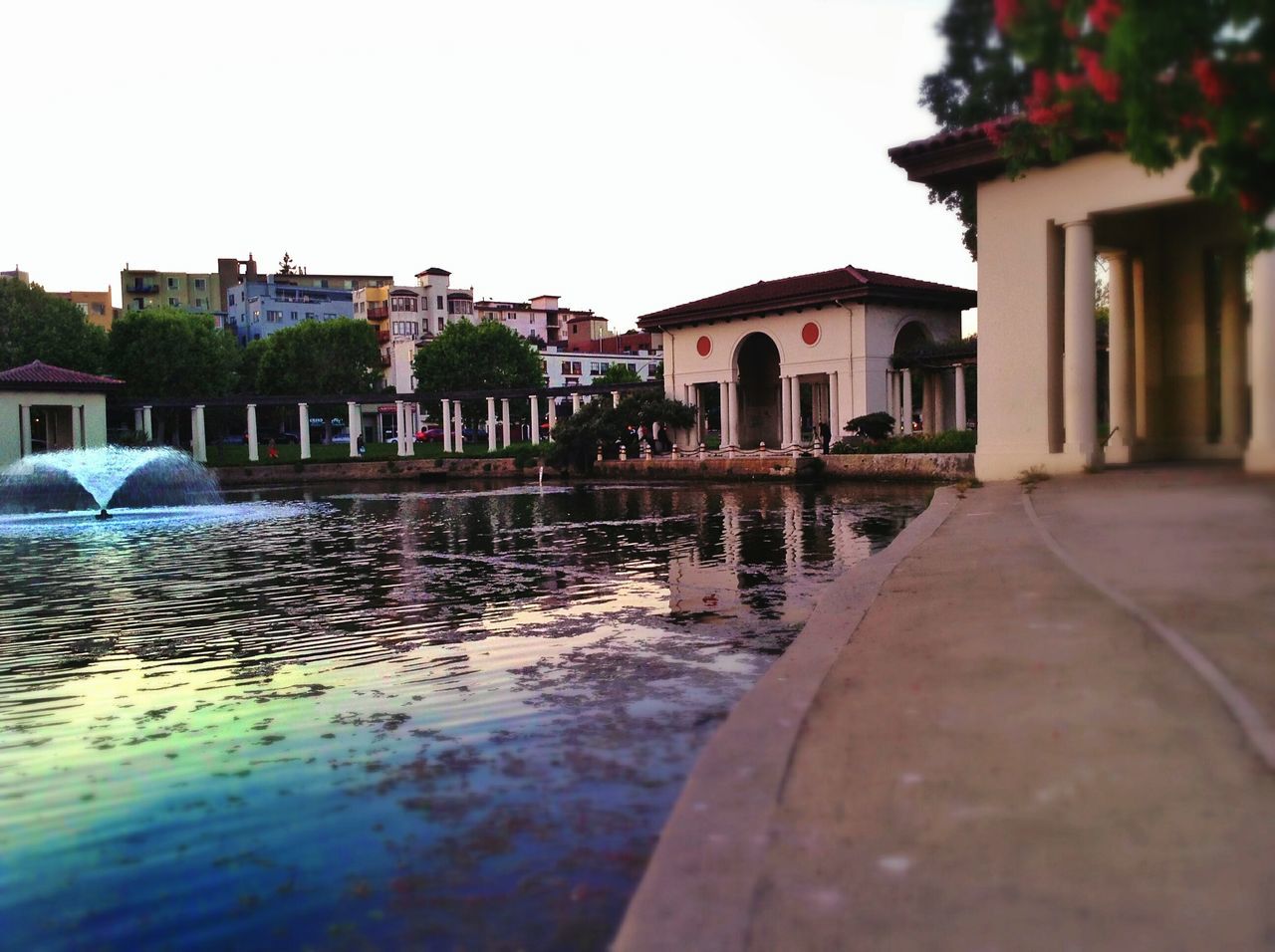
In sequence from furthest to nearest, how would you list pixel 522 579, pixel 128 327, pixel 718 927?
1. pixel 128 327
2. pixel 522 579
3. pixel 718 927

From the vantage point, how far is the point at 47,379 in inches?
2170

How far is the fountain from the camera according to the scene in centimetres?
3816

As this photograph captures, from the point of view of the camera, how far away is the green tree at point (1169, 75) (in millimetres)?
3580

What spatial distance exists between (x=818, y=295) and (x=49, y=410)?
39.9 m

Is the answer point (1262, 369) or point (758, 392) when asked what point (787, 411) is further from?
point (1262, 369)

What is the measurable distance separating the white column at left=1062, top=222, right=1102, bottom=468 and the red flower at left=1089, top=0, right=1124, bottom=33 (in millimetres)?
14703

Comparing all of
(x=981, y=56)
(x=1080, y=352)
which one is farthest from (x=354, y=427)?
(x=981, y=56)

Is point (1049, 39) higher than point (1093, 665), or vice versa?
point (1049, 39)

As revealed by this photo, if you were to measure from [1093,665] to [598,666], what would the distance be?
3762 mm

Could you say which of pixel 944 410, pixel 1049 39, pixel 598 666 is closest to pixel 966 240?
pixel 944 410

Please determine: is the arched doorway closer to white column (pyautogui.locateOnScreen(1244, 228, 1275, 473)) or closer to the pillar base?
white column (pyautogui.locateOnScreen(1244, 228, 1275, 473))

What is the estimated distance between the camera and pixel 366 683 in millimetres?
8016

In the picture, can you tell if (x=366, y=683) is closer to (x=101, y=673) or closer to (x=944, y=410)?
(x=101, y=673)

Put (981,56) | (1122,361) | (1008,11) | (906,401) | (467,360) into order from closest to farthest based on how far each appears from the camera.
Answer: (1008,11) < (981,56) < (1122,361) < (906,401) < (467,360)
